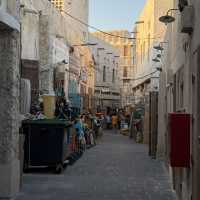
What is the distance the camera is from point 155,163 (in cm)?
1914

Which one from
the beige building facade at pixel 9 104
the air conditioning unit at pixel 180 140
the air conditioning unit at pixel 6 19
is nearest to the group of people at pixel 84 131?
the beige building facade at pixel 9 104

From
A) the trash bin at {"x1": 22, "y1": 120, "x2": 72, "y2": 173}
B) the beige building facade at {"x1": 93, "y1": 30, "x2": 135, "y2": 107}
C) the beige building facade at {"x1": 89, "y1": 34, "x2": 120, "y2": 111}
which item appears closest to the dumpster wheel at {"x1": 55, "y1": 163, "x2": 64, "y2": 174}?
the trash bin at {"x1": 22, "y1": 120, "x2": 72, "y2": 173}

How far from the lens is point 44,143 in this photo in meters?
15.1

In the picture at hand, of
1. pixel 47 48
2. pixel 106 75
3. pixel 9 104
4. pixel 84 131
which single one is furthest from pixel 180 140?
pixel 106 75

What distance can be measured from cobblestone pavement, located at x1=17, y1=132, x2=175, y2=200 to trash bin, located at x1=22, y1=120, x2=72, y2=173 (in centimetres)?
40

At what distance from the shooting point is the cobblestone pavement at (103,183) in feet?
37.6

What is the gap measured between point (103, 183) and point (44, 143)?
246cm

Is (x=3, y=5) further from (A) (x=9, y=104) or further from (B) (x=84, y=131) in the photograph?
(B) (x=84, y=131)

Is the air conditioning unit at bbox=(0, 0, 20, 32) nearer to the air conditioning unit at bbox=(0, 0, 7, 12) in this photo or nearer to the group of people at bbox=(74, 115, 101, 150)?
the air conditioning unit at bbox=(0, 0, 7, 12)

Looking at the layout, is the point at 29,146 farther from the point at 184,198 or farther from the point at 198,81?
the point at 198,81

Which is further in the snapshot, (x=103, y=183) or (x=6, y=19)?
(x=103, y=183)

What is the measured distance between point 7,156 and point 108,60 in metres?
56.0

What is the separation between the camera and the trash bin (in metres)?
15.1

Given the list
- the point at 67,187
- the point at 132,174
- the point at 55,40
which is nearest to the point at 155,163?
the point at 132,174
